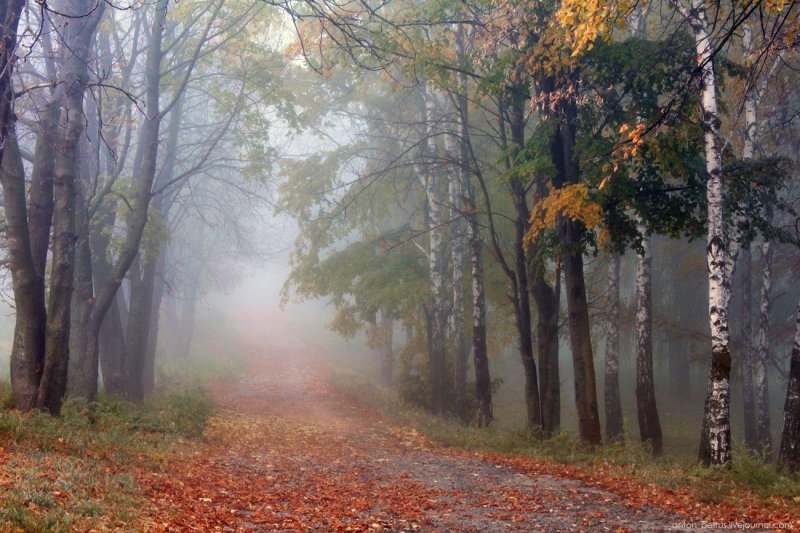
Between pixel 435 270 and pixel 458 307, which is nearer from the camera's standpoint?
pixel 458 307

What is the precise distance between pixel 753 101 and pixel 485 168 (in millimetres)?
6921

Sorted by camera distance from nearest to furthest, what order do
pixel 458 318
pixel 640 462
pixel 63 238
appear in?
pixel 640 462 → pixel 63 238 → pixel 458 318

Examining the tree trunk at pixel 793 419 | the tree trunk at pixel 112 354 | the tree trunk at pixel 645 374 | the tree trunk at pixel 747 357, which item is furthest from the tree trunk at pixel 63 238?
the tree trunk at pixel 747 357

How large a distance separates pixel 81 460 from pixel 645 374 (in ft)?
37.9

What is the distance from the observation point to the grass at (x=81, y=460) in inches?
208

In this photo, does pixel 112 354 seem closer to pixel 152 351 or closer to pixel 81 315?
pixel 81 315

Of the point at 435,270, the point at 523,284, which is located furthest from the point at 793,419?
the point at 435,270

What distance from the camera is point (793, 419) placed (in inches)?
400

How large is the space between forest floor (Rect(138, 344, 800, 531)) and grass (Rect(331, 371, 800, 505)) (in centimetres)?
42

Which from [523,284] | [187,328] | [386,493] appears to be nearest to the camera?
[386,493]

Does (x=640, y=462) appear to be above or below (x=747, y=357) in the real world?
below

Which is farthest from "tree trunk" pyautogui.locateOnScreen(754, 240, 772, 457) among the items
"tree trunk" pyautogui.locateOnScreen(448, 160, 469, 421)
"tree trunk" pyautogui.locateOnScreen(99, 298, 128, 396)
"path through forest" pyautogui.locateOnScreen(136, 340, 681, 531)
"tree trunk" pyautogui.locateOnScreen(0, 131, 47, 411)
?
"tree trunk" pyautogui.locateOnScreen(0, 131, 47, 411)

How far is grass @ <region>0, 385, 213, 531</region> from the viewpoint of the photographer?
529cm

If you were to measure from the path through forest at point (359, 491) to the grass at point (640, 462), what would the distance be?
3.09 ft
